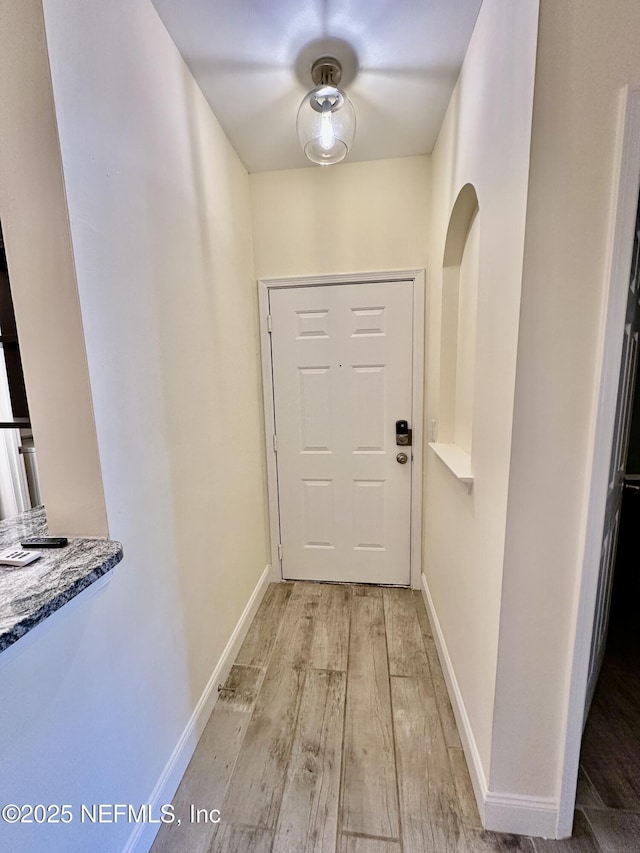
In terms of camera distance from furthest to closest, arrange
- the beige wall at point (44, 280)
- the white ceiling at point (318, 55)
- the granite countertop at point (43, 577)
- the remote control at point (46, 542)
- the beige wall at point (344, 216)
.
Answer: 1. the beige wall at point (344, 216)
2. the white ceiling at point (318, 55)
3. the remote control at point (46, 542)
4. the beige wall at point (44, 280)
5. the granite countertop at point (43, 577)

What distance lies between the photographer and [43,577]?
79 cm

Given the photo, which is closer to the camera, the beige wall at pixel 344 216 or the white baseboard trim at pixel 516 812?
the white baseboard trim at pixel 516 812

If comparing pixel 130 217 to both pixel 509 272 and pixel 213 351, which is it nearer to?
pixel 213 351

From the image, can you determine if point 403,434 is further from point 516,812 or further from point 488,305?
point 516,812

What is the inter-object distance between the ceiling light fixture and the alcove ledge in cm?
147

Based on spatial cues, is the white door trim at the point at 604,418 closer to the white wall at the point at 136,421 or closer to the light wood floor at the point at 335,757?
the light wood floor at the point at 335,757

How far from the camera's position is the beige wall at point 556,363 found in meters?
0.82

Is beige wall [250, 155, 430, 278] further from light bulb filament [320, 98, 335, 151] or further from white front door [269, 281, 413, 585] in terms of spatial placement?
light bulb filament [320, 98, 335, 151]

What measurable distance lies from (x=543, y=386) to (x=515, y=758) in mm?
1147

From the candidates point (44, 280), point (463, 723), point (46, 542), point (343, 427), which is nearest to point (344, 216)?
point (343, 427)

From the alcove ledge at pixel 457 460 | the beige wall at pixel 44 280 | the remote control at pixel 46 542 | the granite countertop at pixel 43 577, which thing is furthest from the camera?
the alcove ledge at pixel 457 460

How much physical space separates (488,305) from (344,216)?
1301 millimetres

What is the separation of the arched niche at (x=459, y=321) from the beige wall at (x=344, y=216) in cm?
36

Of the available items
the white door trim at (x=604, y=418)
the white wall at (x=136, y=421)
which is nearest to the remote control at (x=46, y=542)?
the white wall at (x=136, y=421)
